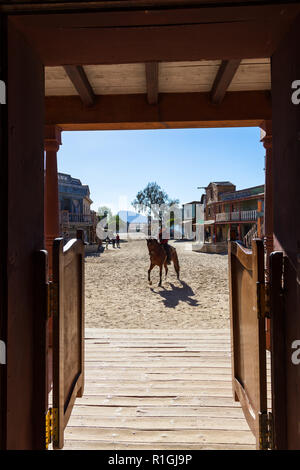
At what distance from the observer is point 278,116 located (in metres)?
1.53

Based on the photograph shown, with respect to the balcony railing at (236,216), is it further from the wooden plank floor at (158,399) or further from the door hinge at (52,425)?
the door hinge at (52,425)

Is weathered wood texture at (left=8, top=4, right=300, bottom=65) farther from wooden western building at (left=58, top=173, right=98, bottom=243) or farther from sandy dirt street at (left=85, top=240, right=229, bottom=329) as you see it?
wooden western building at (left=58, top=173, right=98, bottom=243)

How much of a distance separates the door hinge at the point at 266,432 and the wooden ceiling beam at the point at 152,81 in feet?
8.78

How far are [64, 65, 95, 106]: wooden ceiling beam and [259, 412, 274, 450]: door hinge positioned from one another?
293cm

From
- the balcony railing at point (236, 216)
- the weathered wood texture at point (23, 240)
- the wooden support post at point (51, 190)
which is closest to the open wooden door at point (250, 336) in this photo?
the weathered wood texture at point (23, 240)

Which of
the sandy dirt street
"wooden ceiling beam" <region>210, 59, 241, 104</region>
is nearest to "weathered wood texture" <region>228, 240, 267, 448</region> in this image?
"wooden ceiling beam" <region>210, 59, 241, 104</region>

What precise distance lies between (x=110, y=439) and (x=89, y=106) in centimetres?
338

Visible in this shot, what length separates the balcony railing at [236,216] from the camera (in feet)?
80.3

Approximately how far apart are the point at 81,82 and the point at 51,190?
5.39ft

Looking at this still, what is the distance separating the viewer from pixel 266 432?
4.77 feet

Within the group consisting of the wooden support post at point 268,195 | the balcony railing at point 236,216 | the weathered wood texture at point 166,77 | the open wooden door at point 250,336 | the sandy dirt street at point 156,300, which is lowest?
the sandy dirt street at point 156,300

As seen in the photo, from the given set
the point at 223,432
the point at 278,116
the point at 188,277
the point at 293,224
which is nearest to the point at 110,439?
the point at 223,432

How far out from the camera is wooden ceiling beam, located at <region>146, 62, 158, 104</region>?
7.56ft

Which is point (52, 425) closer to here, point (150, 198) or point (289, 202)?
point (289, 202)
